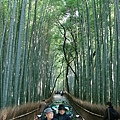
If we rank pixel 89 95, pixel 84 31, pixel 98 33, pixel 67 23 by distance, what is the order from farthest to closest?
pixel 67 23, pixel 84 31, pixel 89 95, pixel 98 33

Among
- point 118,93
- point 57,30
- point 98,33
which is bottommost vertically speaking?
point 118,93

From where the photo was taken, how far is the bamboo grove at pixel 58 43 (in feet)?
25.4

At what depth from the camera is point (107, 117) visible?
6.05 metres

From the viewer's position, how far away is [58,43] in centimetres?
2444

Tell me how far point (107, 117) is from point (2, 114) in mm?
2134

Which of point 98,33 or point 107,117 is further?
point 98,33

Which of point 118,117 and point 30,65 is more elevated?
point 30,65

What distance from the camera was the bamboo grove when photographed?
775 centimetres

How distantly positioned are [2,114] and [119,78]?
3343 millimetres

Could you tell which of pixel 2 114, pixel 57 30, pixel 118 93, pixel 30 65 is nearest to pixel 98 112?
pixel 118 93

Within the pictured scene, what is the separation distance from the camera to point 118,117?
19.8 ft

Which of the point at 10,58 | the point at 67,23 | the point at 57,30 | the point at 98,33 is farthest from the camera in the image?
the point at 57,30

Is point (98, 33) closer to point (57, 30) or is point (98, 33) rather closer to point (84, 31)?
point (84, 31)

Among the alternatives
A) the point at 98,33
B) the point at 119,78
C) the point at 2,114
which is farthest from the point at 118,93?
the point at 2,114
